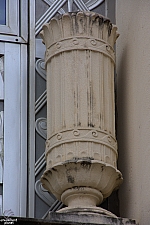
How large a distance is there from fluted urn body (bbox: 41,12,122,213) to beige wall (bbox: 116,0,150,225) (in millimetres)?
85

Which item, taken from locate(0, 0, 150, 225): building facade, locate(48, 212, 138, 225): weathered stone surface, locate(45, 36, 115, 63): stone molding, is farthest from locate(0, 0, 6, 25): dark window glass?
locate(48, 212, 138, 225): weathered stone surface

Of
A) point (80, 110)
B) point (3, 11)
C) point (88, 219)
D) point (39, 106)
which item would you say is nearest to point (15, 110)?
point (39, 106)

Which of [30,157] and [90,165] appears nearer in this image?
[90,165]

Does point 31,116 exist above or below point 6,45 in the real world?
below

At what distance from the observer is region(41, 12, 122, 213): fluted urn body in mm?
3506

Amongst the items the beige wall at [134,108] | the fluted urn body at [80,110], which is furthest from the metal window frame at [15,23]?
the beige wall at [134,108]

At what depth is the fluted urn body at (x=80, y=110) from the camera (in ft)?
11.5

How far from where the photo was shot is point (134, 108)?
3.72 metres

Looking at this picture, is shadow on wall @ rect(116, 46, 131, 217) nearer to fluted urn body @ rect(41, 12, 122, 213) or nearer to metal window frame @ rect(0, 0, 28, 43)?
fluted urn body @ rect(41, 12, 122, 213)

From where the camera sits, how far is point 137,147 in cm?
362

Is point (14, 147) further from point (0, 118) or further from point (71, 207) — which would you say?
point (71, 207)

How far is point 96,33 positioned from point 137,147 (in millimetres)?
506

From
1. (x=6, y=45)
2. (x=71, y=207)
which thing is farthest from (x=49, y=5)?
(x=71, y=207)

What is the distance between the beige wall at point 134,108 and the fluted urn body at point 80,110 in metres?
0.09
